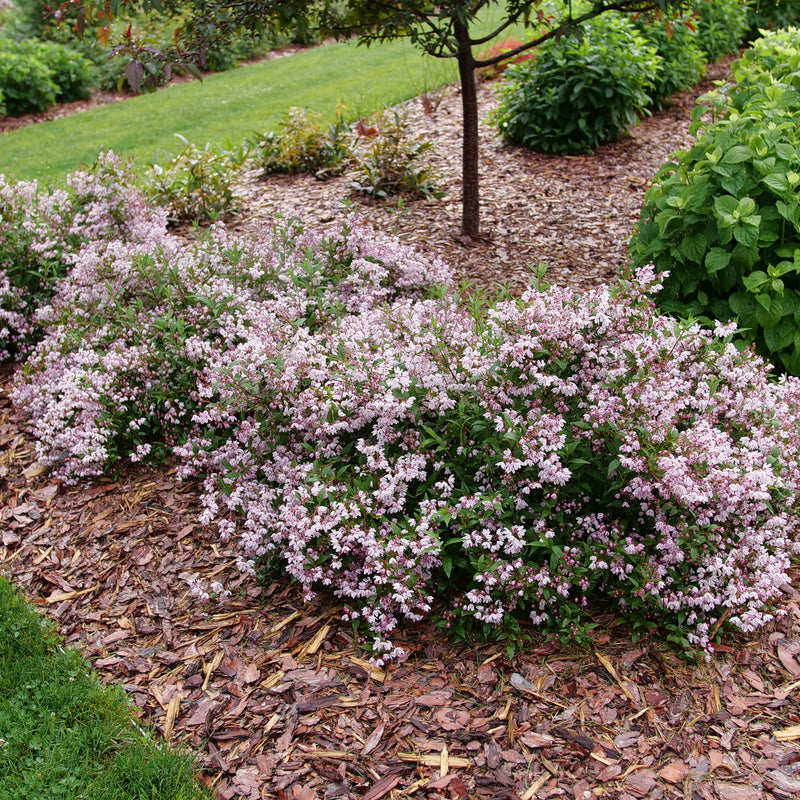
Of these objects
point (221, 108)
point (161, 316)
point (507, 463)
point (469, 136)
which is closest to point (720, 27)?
point (221, 108)

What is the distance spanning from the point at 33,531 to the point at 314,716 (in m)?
1.98

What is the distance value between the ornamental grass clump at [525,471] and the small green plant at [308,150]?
4262mm

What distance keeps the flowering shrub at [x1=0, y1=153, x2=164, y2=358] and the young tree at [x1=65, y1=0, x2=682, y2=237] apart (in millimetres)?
1554

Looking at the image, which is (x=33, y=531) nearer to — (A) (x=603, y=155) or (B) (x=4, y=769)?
(B) (x=4, y=769)

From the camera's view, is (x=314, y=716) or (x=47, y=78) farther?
(x=47, y=78)

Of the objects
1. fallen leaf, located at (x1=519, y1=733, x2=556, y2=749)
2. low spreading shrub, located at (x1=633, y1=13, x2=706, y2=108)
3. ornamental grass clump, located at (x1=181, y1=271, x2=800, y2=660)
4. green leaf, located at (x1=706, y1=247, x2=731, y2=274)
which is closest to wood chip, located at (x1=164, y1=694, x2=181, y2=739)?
ornamental grass clump, located at (x1=181, y1=271, x2=800, y2=660)

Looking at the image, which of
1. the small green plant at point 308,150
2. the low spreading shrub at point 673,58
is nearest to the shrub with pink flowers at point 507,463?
the small green plant at point 308,150

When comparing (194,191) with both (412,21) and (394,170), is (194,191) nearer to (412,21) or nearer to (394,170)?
(394,170)

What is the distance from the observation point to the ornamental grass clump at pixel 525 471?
2803mm

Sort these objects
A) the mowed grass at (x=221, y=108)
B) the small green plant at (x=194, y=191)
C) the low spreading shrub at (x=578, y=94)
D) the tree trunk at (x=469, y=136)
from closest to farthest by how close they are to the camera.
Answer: the tree trunk at (x=469, y=136)
the small green plant at (x=194, y=191)
the low spreading shrub at (x=578, y=94)
the mowed grass at (x=221, y=108)

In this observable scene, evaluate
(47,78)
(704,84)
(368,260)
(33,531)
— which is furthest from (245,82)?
(33,531)

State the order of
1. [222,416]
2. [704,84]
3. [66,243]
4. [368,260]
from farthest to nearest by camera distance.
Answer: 1. [704,84]
2. [66,243]
3. [368,260]
4. [222,416]

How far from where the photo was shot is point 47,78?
12.1 metres

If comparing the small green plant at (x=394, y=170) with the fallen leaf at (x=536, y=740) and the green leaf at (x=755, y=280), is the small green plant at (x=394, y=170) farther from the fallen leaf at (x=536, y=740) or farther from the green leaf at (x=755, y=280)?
the fallen leaf at (x=536, y=740)
